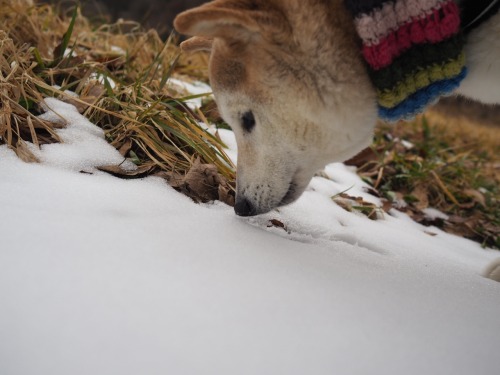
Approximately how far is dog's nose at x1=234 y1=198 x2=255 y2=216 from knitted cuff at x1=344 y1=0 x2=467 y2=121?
0.61m

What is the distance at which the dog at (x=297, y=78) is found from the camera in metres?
1.43

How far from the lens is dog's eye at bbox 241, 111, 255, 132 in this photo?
164 centimetres

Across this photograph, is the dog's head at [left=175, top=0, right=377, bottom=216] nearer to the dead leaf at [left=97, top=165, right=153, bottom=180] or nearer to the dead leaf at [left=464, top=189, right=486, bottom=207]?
the dead leaf at [left=97, top=165, right=153, bottom=180]

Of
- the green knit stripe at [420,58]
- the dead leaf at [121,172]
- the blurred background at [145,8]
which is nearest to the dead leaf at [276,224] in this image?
the dead leaf at [121,172]

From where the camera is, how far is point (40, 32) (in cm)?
241

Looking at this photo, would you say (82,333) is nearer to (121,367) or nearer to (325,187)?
(121,367)

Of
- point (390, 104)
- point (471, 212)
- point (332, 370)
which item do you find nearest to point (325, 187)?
point (390, 104)

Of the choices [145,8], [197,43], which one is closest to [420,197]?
[197,43]

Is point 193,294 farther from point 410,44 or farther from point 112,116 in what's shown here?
point 112,116

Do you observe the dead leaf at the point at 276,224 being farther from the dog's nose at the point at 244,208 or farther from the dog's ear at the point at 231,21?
the dog's ear at the point at 231,21

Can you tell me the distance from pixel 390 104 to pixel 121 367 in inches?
46.6

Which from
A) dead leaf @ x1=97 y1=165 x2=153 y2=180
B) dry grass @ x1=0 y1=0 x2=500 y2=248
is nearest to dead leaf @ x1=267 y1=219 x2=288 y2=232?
dry grass @ x1=0 y1=0 x2=500 y2=248

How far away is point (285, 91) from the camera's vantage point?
1552 mm

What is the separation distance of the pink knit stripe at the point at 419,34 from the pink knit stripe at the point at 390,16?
0.02 metres
